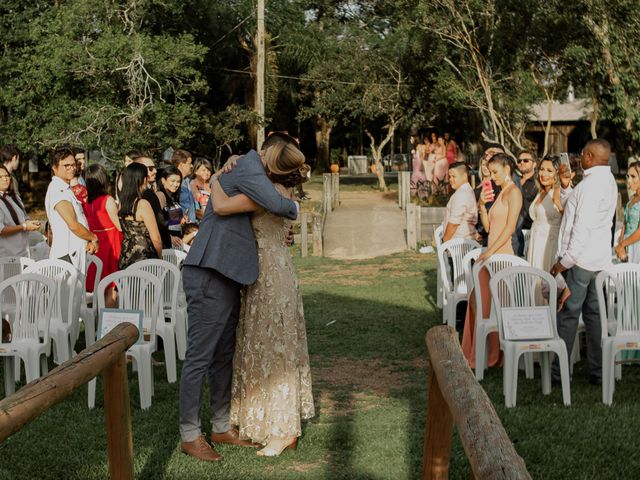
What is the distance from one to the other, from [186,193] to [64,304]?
378cm

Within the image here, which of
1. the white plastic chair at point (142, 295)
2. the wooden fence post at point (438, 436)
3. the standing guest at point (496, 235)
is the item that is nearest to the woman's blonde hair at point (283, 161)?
the wooden fence post at point (438, 436)

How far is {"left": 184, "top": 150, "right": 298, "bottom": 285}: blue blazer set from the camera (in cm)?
551

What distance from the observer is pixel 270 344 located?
5.76 metres

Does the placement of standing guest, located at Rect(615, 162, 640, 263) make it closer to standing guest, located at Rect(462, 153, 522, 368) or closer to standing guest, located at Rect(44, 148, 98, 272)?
standing guest, located at Rect(462, 153, 522, 368)

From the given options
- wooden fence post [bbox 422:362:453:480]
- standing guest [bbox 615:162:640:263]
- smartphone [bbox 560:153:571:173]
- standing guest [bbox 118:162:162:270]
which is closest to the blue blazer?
wooden fence post [bbox 422:362:453:480]

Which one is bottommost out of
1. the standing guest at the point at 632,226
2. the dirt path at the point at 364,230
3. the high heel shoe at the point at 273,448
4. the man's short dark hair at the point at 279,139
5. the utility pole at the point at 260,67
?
the dirt path at the point at 364,230

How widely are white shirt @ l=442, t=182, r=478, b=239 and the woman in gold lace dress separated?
5076 millimetres

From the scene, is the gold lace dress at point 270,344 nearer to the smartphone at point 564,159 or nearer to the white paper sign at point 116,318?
the white paper sign at point 116,318

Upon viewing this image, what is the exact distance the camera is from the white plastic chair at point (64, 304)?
25.8ft

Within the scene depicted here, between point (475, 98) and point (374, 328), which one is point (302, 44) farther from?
point (374, 328)

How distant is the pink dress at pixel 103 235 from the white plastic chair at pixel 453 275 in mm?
3395

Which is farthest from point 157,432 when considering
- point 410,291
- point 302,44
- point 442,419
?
point 302,44

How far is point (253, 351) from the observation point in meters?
5.77

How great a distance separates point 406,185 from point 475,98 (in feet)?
10.6
